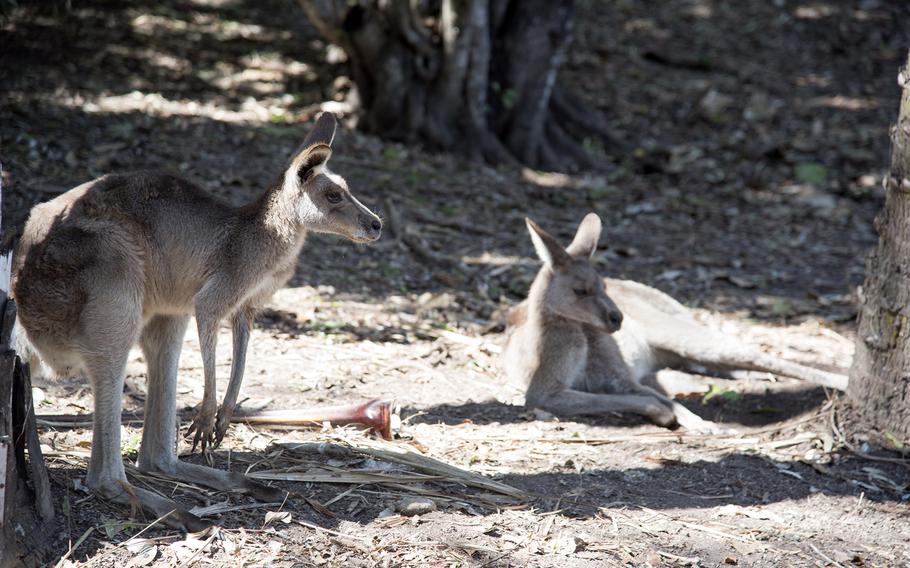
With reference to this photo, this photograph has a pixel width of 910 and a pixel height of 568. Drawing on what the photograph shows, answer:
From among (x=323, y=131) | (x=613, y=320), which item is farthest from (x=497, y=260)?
(x=323, y=131)

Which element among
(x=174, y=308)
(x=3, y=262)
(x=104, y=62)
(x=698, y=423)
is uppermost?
(x=104, y=62)

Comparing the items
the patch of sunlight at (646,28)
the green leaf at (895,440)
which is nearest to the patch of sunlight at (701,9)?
the patch of sunlight at (646,28)

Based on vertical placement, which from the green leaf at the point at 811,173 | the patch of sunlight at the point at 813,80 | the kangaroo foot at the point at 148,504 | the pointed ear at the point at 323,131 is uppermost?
the patch of sunlight at the point at 813,80

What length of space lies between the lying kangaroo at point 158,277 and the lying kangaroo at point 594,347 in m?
1.92

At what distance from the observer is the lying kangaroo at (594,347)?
523 cm

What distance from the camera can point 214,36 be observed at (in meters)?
10.0

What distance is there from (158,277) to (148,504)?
771mm

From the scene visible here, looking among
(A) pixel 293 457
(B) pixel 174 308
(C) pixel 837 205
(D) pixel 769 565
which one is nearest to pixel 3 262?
(B) pixel 174 308

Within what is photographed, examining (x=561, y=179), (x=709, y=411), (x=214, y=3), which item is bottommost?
(x=709, y=411)

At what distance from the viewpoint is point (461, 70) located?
836 centimetres

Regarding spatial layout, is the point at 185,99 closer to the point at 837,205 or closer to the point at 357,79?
the point at 357,79

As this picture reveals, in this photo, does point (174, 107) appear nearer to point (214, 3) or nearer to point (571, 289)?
point (214, 3)

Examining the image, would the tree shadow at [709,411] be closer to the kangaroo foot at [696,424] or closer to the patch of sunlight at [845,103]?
the kangaroo foot at [696,424]

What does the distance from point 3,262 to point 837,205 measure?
7.41 metres
